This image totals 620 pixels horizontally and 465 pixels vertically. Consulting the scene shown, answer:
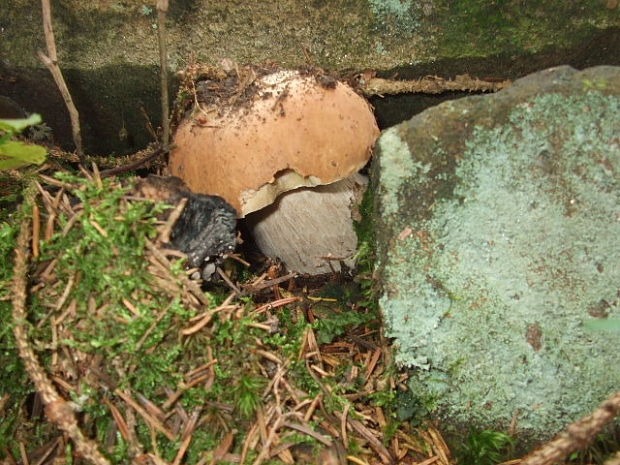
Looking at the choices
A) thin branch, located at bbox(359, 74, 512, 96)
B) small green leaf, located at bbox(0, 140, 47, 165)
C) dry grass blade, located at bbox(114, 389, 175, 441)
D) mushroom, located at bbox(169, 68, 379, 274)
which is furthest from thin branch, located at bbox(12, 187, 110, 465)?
thin branch, located at bbox(359, 74, 512, 96)

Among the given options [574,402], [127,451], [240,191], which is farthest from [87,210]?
[574,402]

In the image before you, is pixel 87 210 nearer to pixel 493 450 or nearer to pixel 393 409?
pixel 393 409

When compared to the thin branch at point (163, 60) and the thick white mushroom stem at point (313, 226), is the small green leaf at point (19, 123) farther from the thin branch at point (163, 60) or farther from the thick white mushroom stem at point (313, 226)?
the thick white mushroom stem at point (313, 226)

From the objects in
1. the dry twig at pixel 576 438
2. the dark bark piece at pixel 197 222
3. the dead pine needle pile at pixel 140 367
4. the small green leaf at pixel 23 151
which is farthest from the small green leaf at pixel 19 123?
the dry twig at pixel 576 438

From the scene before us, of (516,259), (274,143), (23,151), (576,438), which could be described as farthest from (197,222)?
(576,438)

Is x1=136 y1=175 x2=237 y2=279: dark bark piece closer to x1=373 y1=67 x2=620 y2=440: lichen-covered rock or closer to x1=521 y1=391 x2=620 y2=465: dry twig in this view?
x1=373 y1=67 x2=620 y2=440: lichen-covered rock

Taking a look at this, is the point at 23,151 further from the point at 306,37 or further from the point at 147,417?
the point at 306,37
